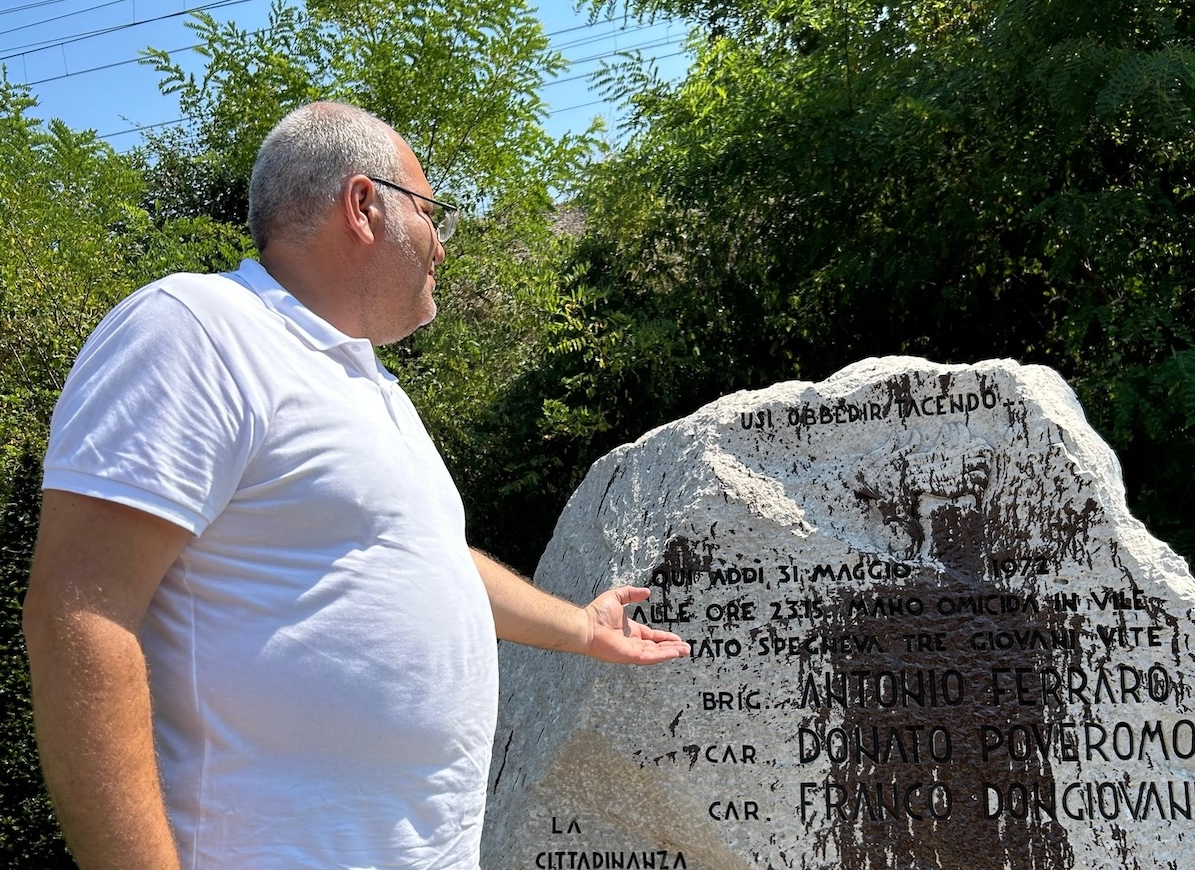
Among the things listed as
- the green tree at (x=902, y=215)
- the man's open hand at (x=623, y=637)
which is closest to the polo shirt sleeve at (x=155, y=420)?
the man's open hand at (x=623, y=637)

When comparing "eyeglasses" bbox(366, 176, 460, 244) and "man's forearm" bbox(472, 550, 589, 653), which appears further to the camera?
"man's forearm" bbox(472, 550, 589, 653)

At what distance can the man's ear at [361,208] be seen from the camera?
65.4 inches

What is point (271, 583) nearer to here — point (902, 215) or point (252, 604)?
point (252, 604)

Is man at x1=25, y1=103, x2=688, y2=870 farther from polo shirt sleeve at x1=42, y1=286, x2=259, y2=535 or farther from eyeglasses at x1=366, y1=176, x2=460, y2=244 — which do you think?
eyeglasses at x1=366, y1=176, x2=460, y2=244

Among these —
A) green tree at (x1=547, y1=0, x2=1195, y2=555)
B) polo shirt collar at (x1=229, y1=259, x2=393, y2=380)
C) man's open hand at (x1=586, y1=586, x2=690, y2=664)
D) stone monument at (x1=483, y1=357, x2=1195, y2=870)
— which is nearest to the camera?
polo shirt collar at (x1=229, y1=259, x2=393, y2=380)

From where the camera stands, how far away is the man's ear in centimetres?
166

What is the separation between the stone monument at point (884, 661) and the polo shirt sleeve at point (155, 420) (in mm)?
2077

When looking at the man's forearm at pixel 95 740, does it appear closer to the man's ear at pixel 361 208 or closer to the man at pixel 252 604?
the man at pixel 252 604

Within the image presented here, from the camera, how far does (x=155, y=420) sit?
1255 mm

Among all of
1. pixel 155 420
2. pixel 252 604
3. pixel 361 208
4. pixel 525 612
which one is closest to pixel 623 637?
pixel 525 612

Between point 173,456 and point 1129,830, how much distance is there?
2.62m

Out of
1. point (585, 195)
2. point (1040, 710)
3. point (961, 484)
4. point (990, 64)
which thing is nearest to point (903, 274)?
point (990, 64)

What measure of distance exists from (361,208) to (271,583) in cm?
62

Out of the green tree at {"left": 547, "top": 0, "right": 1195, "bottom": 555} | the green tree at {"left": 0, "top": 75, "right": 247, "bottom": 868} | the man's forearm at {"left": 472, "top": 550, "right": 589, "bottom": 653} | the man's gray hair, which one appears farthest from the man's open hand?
the green tree at {"left": 0, "top": 75, "right": 247, "bottom": 868}
